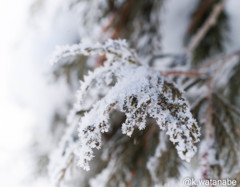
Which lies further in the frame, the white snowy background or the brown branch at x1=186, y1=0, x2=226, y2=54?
the brown branch at x1=186, y1=0, x2=226, y2=54

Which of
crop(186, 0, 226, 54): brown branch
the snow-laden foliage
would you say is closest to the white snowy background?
crop(186, 0, 226, 54): brown branch

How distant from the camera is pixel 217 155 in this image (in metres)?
0.73

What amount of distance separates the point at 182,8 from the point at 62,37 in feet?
2.76

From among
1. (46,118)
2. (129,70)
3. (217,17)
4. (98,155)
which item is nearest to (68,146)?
(129,70)

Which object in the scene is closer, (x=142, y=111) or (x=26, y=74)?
(x=142, y=111)

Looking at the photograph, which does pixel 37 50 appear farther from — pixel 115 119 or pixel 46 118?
pixel 115 119

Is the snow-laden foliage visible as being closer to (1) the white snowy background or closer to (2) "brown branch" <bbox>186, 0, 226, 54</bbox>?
(1) the white snowy background

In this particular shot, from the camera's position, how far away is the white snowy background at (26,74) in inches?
49.8

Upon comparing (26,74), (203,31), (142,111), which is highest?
(203,31)

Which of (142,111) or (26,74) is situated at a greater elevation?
(26,74)

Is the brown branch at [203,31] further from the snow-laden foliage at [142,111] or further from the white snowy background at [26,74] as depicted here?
the snow-laden foliage at [142,111]

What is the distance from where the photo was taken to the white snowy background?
49.8 inches

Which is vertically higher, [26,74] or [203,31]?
[203,31]

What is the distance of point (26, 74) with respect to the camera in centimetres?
141
